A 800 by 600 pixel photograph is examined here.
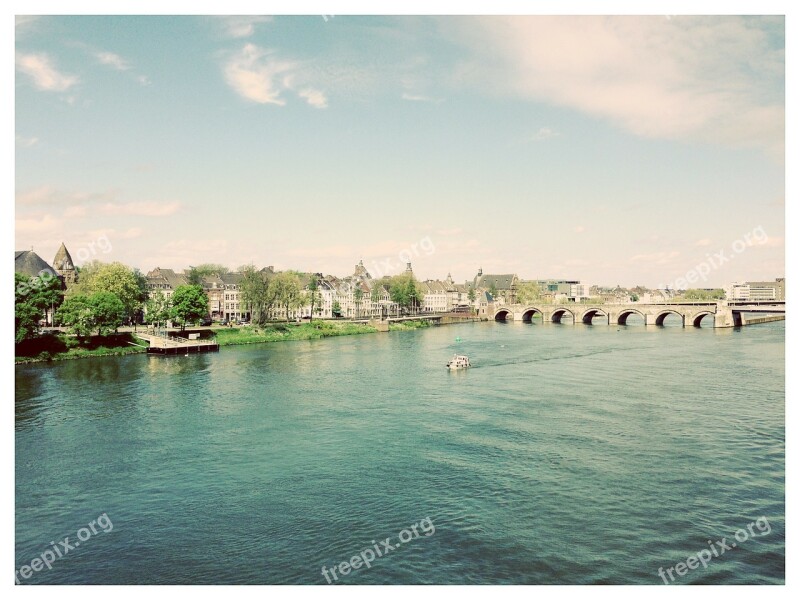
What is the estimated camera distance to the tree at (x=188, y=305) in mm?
108125

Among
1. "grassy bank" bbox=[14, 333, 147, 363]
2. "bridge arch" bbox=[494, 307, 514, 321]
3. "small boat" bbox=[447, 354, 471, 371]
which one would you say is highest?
"bridge arch" bbox=[494, 307, 514, 321]

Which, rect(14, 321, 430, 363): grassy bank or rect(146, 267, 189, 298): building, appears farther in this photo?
rect(146, 267, 189, 298): building

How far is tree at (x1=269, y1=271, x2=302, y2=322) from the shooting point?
Answer: 130m

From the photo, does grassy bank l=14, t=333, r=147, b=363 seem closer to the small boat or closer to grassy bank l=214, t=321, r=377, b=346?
grassy bank l=214, t=321, r=377, b=346

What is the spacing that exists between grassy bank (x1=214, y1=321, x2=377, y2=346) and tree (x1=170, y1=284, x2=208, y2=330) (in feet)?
17.7

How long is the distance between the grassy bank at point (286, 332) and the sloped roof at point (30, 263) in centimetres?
3356

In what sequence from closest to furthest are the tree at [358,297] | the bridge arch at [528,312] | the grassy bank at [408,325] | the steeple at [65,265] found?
the steeple at [65,265] < the grassy bank at [408,325] < the bridge arch at [528,312] < the tree at [358,297]

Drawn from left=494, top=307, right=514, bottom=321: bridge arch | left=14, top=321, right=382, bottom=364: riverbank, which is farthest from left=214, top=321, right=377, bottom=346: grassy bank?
left=494, top=307, right=514, bottom=321: bridge arch

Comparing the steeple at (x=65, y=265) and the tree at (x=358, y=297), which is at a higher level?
the steeple at (x=65, y=265)

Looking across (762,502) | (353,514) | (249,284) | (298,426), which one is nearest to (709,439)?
(762,502)

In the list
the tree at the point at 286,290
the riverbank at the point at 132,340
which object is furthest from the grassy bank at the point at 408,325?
the tree at the point at 286,290

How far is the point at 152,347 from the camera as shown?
9362 centimetres

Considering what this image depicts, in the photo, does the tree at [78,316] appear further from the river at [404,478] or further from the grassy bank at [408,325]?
the grassy bank at [408,325]

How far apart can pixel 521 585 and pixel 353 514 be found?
9166 millimetres
